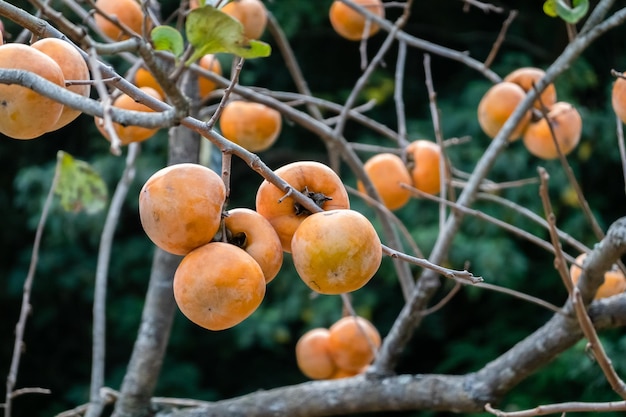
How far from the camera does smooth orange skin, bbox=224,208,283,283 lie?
0.63m

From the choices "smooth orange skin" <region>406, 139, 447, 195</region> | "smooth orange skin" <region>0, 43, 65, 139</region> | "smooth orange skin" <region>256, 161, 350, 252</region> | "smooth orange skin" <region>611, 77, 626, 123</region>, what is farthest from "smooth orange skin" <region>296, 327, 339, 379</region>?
"smooth orange skin" <region>0, 43, 65, 139</region>

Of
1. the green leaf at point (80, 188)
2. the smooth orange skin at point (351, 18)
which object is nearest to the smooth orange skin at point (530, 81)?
the smooth orange skin at point (351, 18)

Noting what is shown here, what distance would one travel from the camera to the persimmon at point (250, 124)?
142 centimetres

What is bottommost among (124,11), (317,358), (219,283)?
(317,358)

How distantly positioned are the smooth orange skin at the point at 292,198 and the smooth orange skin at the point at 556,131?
2.50 ft

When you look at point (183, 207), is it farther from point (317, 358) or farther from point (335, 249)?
point (317, 358)

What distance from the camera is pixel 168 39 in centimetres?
51

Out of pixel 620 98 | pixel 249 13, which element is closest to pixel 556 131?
pixel 620 98

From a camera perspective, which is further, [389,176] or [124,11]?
[389,176]

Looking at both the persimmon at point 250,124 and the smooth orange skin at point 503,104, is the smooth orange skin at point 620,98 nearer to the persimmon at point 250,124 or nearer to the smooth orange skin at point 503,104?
the smooth orange skin at point 503,104

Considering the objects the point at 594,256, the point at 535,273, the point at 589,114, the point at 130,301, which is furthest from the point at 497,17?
the point at 594,256

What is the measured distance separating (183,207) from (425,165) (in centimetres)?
91

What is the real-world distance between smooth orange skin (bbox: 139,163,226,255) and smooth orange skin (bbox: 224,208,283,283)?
16 mm

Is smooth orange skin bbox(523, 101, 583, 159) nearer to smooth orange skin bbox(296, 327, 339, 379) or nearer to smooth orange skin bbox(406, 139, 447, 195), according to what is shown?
smooth orange skin bbox(406, 139, 447, 195)
